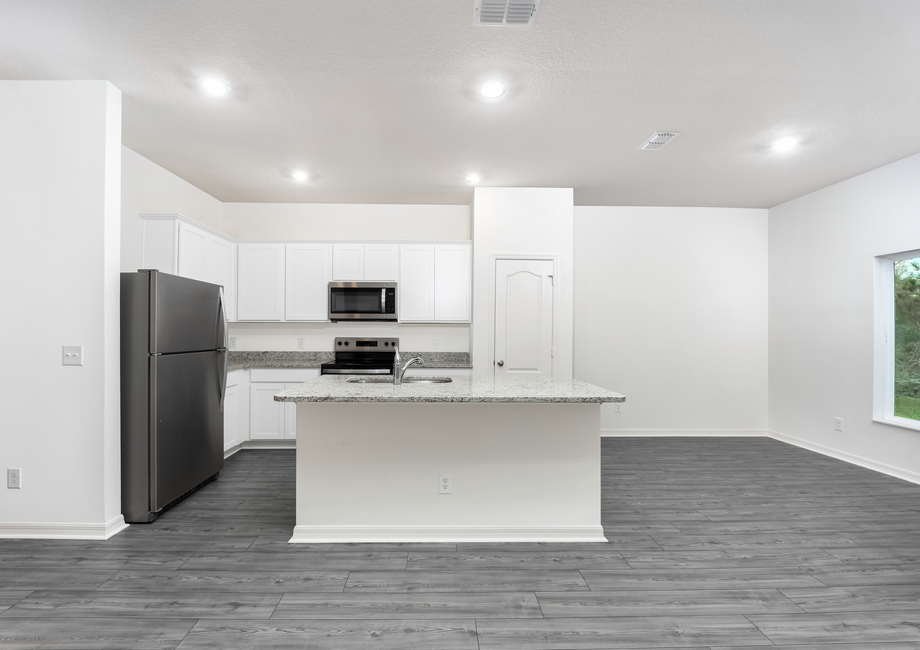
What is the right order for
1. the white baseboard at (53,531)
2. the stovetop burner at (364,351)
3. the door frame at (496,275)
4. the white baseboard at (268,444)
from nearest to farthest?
the white baseboard at (53,531) < the door frame at (496,275) < the white baseboard at (268,444) < the stovetop burner at (364,351)

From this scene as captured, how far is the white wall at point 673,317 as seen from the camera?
5445 mm

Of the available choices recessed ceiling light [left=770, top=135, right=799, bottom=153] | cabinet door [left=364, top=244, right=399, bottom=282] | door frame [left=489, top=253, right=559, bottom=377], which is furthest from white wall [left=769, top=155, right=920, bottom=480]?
cabinet door [left=364, top=244, right=399, bottom=282]

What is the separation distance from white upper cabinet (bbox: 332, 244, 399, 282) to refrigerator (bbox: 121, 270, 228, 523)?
177 centimetres

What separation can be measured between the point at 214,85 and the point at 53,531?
8.82 feet

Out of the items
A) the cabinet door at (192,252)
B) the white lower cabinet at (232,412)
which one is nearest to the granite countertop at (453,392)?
the white lower cabinet at (232,412)

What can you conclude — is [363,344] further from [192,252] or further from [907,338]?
[907,338]

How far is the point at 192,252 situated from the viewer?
13.7 ft

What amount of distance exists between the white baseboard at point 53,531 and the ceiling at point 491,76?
252cm

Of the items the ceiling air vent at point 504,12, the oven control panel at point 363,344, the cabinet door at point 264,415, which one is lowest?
the cabinet door at point 264,415

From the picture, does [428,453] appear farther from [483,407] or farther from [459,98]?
[459,98]

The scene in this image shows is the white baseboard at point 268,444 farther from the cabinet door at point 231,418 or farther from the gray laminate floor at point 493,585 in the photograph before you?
the gray laminate floor at point 493,585

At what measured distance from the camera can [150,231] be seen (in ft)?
12.8

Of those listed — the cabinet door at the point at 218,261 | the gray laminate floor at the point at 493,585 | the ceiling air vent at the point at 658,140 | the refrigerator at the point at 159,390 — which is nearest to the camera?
the gray laminate floor at the point at 493,585

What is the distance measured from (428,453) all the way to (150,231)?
302cm
